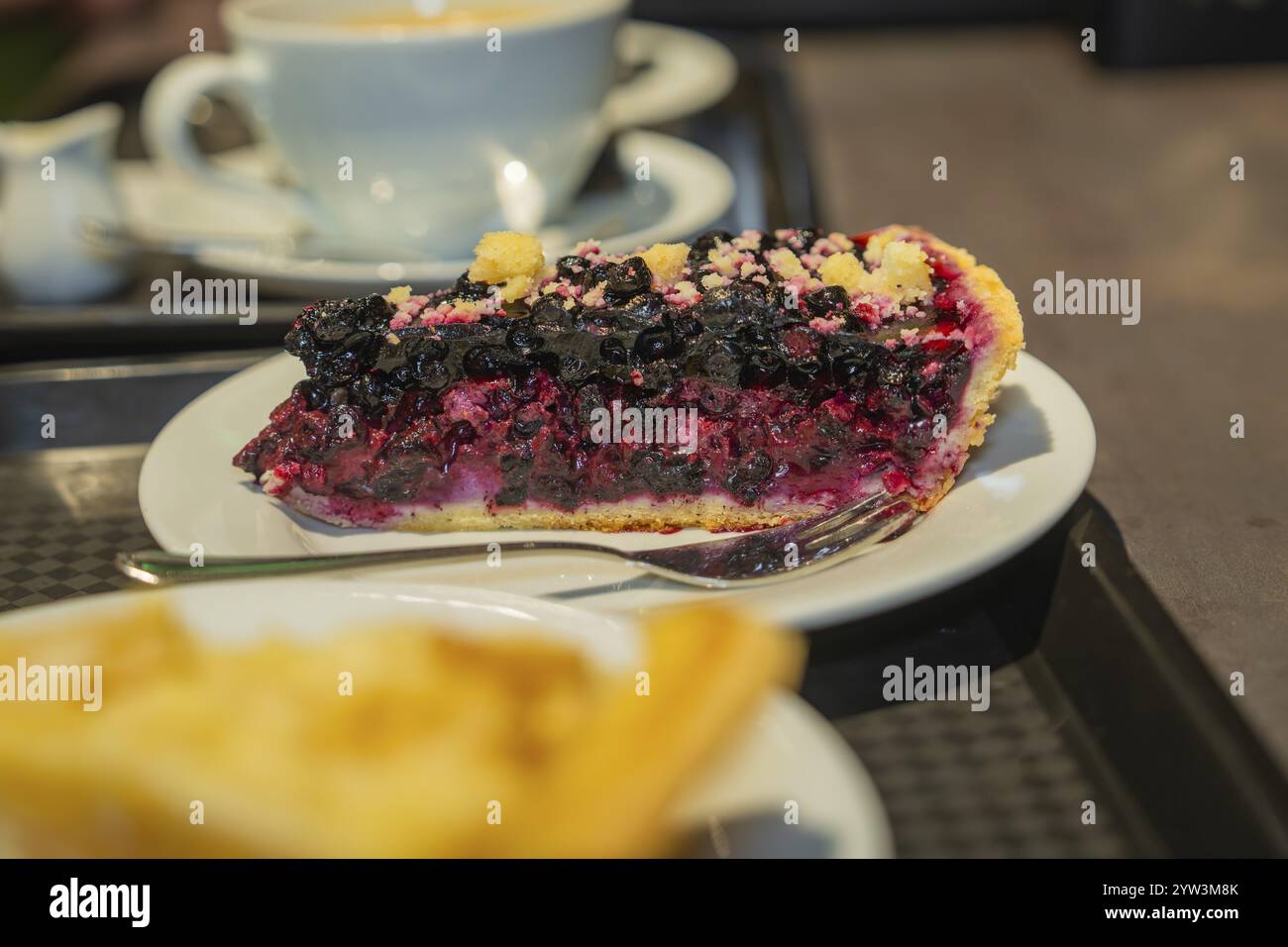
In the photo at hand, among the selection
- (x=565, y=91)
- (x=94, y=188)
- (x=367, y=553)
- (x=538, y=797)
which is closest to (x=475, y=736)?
(x=538, y=797)

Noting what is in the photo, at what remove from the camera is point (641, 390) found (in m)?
1.29

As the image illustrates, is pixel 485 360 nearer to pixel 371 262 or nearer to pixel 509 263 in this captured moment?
pixel 509 263

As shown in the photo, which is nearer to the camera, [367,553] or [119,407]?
[367,553]

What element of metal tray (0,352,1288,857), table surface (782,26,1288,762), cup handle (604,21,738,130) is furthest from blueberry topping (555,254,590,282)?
cup handle (604,21,738,130)

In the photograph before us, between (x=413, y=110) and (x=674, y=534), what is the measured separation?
2.76 ft

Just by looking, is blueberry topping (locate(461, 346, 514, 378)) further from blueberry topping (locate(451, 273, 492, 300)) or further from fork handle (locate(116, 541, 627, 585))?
fork handle (locate(116, 541, 627, 585))

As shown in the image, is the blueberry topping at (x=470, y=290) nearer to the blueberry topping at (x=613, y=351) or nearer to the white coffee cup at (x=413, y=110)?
the blueberry topping at (x=613, y=351)

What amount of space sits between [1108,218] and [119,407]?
193cm

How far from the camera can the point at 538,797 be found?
0.61m

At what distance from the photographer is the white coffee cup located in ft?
5.72

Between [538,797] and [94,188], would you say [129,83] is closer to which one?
[94,188]

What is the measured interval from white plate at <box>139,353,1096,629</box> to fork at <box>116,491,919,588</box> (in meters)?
0.02

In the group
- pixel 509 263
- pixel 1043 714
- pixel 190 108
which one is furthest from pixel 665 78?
pixel 1043 714

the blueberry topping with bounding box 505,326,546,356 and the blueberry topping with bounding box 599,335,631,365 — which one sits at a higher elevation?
the blueberry topping with bounding box 505,326,546,356
